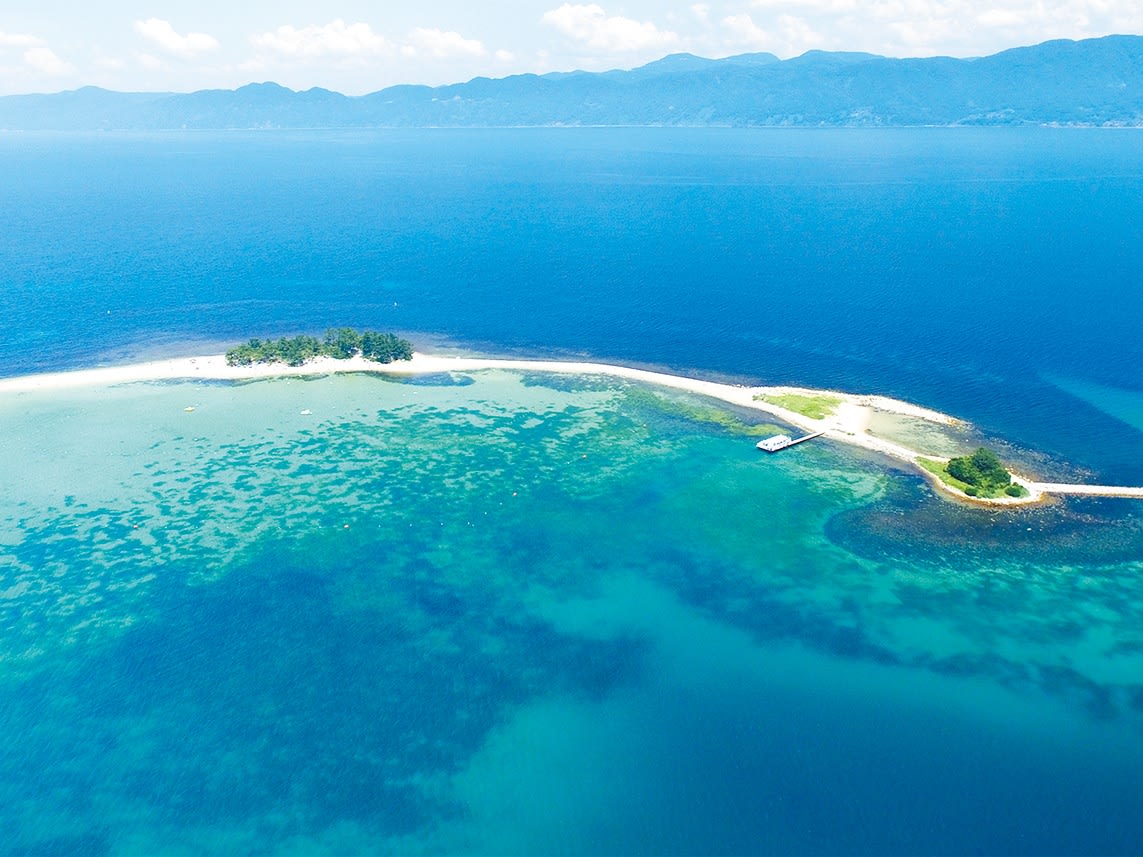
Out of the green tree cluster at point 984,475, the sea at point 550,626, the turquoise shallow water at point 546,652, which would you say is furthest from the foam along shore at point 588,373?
the turquoise shallow water at point 546,652

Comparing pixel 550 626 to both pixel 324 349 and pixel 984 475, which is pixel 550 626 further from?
pixel 324 349

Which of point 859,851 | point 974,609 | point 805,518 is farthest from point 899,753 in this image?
point 805,518

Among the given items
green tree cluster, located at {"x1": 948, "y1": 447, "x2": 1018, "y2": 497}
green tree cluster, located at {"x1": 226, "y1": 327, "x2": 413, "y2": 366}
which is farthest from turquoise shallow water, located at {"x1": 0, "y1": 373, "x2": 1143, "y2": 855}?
green tree cluster, located at {"x1": 226, "y1": 327, "x2": 413, "y2": 366}

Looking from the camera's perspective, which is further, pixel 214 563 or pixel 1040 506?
pixel 1040 506

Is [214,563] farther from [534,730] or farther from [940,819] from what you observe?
[940,819]

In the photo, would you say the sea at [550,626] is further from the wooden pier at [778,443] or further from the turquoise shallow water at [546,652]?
the wooden pier at [778,443]

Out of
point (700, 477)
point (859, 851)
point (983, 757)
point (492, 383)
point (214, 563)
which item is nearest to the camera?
point (859, 851)
